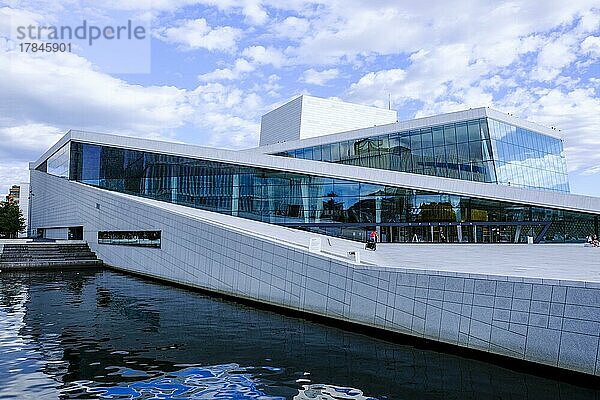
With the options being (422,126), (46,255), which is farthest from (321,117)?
(46,255)

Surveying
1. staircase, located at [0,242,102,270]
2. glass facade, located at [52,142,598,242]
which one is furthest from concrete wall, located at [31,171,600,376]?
staircase, located at [0,242,102,270]

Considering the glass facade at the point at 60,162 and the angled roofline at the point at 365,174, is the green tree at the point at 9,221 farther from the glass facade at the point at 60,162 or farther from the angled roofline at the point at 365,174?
the angled roofline at the point at 365,174

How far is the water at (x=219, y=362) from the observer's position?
7840mm

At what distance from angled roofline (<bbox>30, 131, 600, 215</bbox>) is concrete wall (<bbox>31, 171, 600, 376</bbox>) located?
28.5ft

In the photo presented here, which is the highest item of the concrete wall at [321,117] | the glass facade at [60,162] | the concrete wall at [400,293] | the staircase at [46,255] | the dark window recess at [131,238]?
the concrete wall at [321,117]

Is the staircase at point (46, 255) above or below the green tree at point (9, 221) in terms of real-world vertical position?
above

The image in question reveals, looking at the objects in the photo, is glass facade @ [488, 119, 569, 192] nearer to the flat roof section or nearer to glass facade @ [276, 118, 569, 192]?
glass facade @ [276, 118, 569, 192]

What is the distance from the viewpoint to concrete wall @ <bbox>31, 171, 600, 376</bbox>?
874 centimetres

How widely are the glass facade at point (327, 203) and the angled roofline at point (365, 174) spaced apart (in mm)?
340

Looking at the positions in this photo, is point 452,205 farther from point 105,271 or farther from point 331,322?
point 105,271

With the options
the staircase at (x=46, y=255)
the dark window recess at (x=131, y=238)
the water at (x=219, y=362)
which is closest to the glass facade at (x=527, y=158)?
the dark window recess at (x=131, y=238)

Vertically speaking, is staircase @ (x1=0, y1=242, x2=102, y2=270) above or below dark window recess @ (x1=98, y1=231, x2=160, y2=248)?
below

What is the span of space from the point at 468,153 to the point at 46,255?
27.6 metres

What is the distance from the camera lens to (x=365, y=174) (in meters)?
29.1
